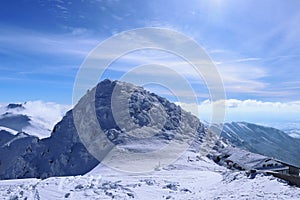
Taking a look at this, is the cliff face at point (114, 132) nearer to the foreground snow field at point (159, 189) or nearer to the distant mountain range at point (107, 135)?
the distant mountain range at point (107, 135)

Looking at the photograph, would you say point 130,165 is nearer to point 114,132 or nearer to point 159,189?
point 159,189

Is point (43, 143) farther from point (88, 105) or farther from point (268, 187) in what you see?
point (268, 187)

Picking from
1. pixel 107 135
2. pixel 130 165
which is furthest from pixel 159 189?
pixel 107 135

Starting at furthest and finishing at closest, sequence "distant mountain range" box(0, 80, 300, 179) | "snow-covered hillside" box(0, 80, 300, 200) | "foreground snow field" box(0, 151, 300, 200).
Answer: "distant mountain range" box(0, 80, 300, 179) → "snow-covered hillside" box(0, 80, 300, 200) → "foreground snow field" box(0, 151, 300, 200)

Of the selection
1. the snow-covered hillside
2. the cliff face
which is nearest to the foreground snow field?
the snow-covered hillside

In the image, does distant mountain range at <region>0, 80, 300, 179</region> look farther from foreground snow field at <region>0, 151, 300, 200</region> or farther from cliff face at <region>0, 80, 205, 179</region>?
foreground snow field at <region>0, 151, 300, 200</region>

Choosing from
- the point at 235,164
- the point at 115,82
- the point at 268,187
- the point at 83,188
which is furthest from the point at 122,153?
the point at 115,82

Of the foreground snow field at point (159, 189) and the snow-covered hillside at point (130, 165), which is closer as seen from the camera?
the foreground snow field at point (159, 189)

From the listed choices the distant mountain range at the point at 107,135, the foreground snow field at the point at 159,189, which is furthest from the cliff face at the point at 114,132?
the foreground snow field at the point at 159,189

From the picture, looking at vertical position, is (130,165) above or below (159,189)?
above

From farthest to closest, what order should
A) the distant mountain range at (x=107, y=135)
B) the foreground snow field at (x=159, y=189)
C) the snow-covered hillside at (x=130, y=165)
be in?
the distant mountain range at (x=107, y=135) < the snow-covered hillside at (x=130, y=165) < the foreground snow field at (x=159, y=189)

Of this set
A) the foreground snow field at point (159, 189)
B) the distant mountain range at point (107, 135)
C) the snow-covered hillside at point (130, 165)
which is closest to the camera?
the foreground snow field at point (159, 189)

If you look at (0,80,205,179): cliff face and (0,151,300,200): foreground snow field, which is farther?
(0,80,205,179): cliff face

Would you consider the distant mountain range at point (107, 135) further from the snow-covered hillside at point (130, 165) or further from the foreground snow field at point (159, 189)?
the foreground snow field at point (159, 189)
